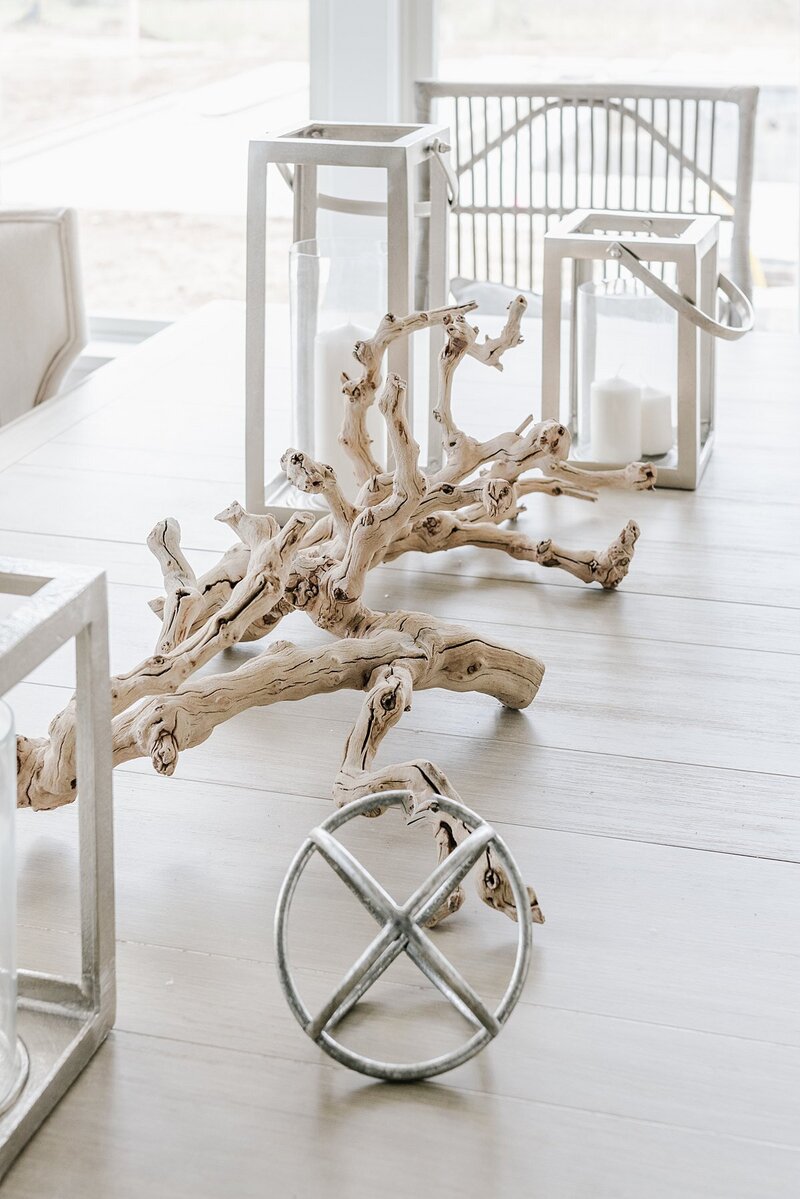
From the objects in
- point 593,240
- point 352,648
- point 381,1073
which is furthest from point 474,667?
point 593,240

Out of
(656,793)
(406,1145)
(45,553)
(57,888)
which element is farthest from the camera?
(45,553)

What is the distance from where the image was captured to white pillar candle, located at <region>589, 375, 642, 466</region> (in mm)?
1302

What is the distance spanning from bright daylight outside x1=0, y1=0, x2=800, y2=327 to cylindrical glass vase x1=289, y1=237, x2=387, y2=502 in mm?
1693

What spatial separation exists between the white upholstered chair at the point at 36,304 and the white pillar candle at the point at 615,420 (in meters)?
0.78

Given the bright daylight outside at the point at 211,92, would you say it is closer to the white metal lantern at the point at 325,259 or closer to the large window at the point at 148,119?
the large window at the point at 148,119

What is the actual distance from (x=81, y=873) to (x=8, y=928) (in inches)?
2.2

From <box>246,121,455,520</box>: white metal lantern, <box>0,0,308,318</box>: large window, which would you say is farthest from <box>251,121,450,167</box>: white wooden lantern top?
<box>0,0,308,318</box>: large window

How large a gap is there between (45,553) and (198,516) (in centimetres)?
15

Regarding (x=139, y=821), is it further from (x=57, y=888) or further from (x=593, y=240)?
(x=593, y=240)

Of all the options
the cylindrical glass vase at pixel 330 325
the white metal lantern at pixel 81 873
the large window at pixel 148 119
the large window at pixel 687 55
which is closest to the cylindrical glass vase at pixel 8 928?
the white metal lantern at pixel 81 873

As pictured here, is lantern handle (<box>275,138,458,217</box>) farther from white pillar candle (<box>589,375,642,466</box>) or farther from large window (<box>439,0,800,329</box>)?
large window (<box>439,0,800,329</box>)

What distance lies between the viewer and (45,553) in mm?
1130

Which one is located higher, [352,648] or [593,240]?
[593,240]

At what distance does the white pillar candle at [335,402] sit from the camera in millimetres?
1187
